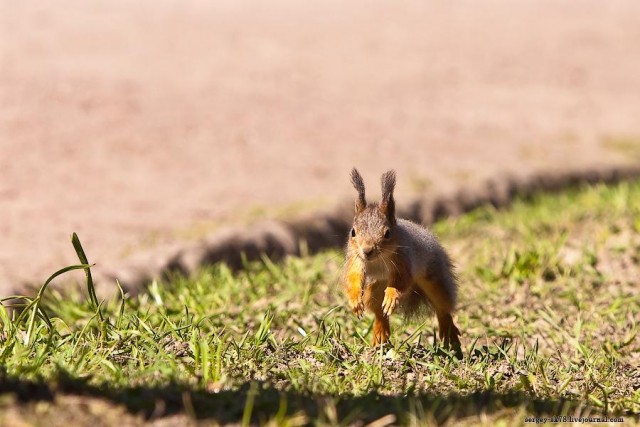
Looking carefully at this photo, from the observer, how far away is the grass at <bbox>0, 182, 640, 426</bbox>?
352 centimetres

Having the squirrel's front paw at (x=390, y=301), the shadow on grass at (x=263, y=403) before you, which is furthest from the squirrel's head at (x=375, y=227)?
the shadow on grass at (x=263, y=403)

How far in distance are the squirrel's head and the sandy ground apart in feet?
7.94

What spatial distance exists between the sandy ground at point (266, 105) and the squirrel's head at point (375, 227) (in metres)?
2.42

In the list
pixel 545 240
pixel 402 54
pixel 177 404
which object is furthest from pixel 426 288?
pixel 402 54

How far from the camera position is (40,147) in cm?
924

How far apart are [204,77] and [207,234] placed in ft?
17.7

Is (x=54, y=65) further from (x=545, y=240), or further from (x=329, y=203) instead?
(x=545, y=240)

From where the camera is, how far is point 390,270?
4.61 meters

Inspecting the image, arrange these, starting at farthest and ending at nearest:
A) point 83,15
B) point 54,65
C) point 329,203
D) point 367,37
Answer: point 367,37 < point 83,15 < point 54,65 < point 329,203

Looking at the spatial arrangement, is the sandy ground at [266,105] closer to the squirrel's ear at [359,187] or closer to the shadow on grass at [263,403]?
the squirrel's ear at [359,187]

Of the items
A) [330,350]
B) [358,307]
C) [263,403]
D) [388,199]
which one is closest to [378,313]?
[358,307]

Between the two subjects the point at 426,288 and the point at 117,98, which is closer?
the point at 426,288

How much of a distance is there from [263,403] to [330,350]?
1022 mm

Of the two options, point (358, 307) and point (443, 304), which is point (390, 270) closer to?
point (358, 307)
